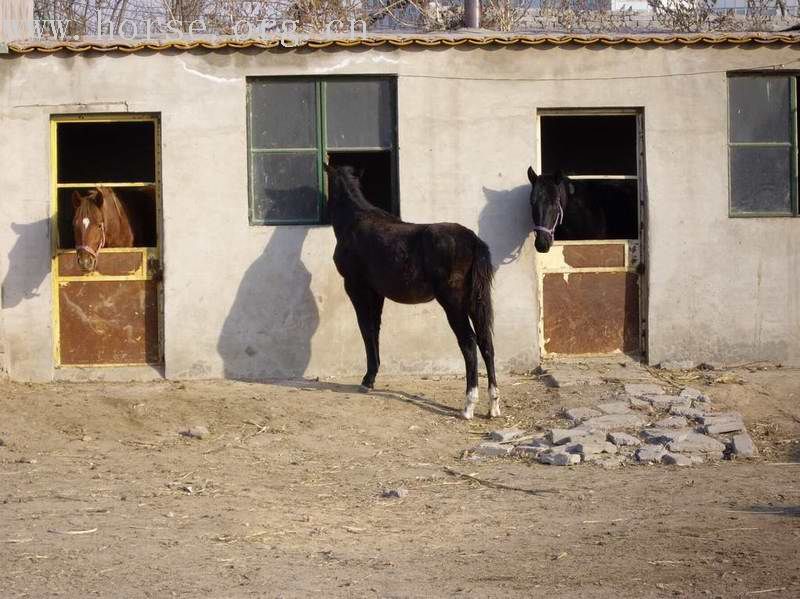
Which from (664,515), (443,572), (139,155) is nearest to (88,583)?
(443,572)

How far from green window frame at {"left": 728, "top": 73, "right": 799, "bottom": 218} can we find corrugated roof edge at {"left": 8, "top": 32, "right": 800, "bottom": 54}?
458 mm

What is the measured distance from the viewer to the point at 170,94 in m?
11.5

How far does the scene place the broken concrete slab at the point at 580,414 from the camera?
9797mm

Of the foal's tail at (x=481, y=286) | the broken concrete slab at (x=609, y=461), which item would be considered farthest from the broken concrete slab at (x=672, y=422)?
the foal's tail at (x=481, y=286)

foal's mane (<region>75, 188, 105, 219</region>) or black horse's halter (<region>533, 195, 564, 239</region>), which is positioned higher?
foal's mane (<region>75, 188, 105, 219</region>)

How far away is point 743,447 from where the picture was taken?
884 centimetres

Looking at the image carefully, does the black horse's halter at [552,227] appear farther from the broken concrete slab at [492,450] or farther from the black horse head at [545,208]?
the broken concrete slab at [492,450]

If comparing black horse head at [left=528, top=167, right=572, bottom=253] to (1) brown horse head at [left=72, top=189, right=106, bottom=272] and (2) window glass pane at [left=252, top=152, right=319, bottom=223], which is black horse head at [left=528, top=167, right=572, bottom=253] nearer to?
(2) window glass pane at [left=252, top=152, right=319, bottom=223]

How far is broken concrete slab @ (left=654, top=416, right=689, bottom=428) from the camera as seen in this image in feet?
31.1

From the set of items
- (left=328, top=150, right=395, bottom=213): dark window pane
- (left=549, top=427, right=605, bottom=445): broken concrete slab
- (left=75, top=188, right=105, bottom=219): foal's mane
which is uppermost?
(left=328, top=150, right=395, bottom=213): dark window pane

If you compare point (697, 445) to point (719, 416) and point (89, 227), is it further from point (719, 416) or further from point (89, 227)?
point (89, 227)

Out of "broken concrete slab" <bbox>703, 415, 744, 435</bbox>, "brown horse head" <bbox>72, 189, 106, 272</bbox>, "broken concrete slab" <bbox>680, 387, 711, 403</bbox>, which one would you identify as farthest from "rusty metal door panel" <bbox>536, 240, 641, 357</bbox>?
"brown horse head" <bbox>72, 189, 106, 272</bbox>

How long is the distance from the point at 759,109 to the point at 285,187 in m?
4.75

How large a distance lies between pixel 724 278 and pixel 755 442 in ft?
9.46
